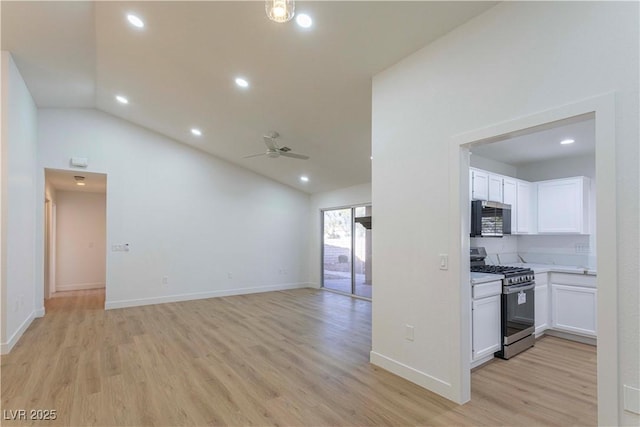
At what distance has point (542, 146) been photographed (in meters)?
4.47

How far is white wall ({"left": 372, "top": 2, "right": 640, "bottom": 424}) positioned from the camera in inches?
71.7

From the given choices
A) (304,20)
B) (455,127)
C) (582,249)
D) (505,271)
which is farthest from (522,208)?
(304,20)

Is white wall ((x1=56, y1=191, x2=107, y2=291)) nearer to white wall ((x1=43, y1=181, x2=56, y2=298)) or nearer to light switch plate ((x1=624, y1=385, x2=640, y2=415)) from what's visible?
white wall ((x1=43, y1=181, x2=56, y2=298))

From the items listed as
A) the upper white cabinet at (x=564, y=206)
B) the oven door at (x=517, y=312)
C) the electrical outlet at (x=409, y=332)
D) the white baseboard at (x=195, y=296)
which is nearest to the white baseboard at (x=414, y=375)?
the electrical outlet at (x=409, y=332)

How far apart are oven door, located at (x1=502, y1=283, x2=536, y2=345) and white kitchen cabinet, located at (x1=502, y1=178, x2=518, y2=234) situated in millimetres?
1043

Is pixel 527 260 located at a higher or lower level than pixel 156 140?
lower

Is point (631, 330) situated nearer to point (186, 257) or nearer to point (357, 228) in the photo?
point (357, 228)

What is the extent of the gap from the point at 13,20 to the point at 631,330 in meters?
5.81

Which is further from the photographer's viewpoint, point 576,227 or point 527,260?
point 527,260

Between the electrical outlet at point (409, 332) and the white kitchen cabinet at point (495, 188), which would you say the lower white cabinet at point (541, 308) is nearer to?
the white kitchen cabinet at point (495, 188)

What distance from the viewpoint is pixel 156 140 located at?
21.5ft

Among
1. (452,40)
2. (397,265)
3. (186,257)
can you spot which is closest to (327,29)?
(452,40)

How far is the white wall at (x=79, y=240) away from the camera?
8.13 meters

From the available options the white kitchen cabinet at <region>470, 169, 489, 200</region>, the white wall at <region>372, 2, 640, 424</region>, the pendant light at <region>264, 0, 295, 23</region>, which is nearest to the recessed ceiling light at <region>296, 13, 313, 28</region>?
the white wall at <region>372, 2, 640, 424</region>
